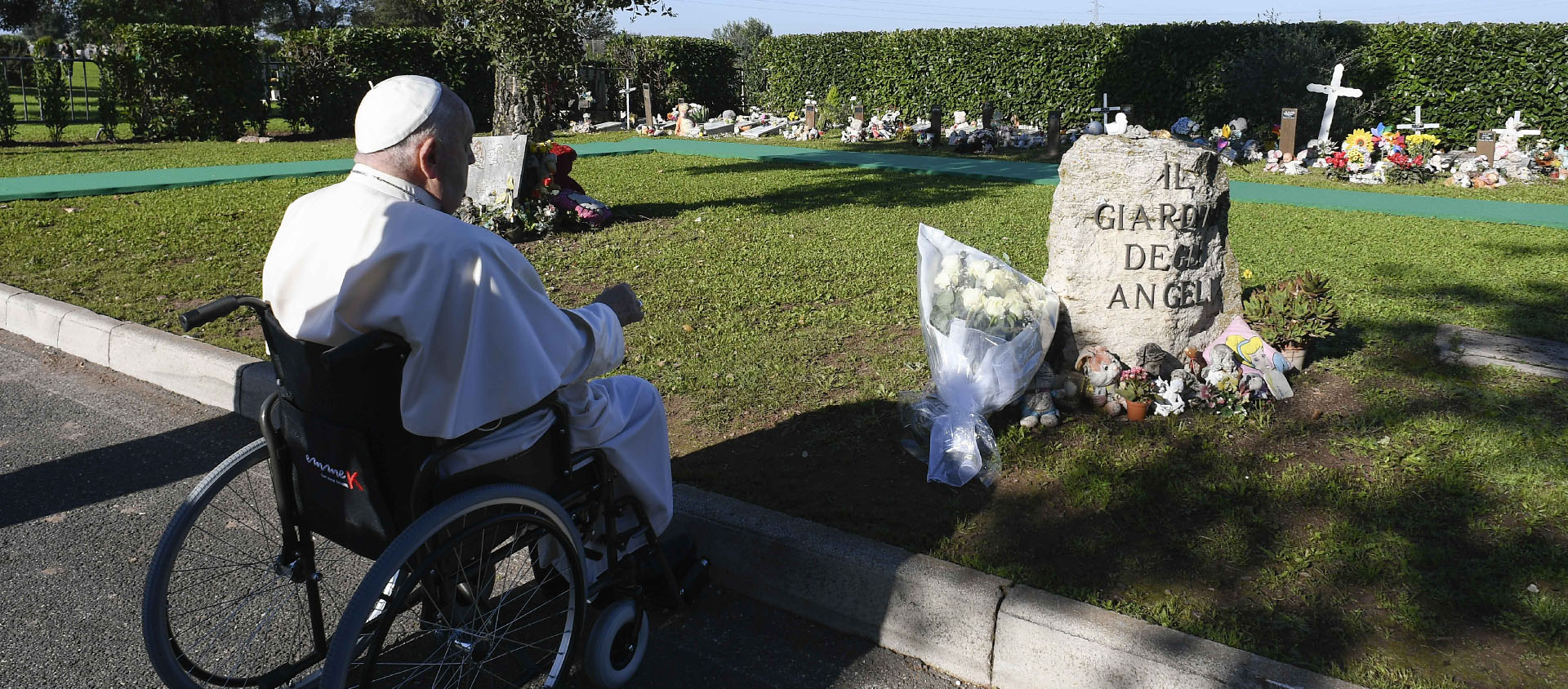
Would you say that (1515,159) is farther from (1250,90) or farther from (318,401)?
(318,401)

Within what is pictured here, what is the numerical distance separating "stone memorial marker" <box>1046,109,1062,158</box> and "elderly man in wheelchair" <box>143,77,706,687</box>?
45.5 feet

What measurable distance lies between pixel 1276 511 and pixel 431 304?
265cm

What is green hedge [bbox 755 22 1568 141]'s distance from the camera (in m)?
15.0

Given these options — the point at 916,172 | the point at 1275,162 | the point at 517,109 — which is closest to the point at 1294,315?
the point at 517,109

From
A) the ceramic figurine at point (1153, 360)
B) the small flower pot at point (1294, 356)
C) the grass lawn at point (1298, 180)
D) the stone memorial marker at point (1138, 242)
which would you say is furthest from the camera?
the grass lawn at point (1298, 180)

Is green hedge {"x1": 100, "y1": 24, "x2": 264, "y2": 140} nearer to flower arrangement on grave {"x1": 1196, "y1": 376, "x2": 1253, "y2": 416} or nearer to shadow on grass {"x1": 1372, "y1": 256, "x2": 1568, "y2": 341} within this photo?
shadow on grass {"x1": 1372, "y1": 256, "x2": 1568, "y2": 341}

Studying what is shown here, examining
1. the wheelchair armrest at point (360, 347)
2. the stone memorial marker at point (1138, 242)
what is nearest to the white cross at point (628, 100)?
the stone memorial marker at point (1138, 242)

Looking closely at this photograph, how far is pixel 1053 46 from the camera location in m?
18.7

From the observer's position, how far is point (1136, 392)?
409 cm

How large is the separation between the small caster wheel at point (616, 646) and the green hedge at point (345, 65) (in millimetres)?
16163

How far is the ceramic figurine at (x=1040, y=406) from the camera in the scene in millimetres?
4004

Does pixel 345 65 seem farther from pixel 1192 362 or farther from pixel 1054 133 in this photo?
pixel 1192 362

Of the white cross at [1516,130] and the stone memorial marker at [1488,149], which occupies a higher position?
the white cross at [1516,130]

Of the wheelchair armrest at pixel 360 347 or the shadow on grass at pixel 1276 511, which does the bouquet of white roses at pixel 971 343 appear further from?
the wheelchair armrest at pixel 360 347
